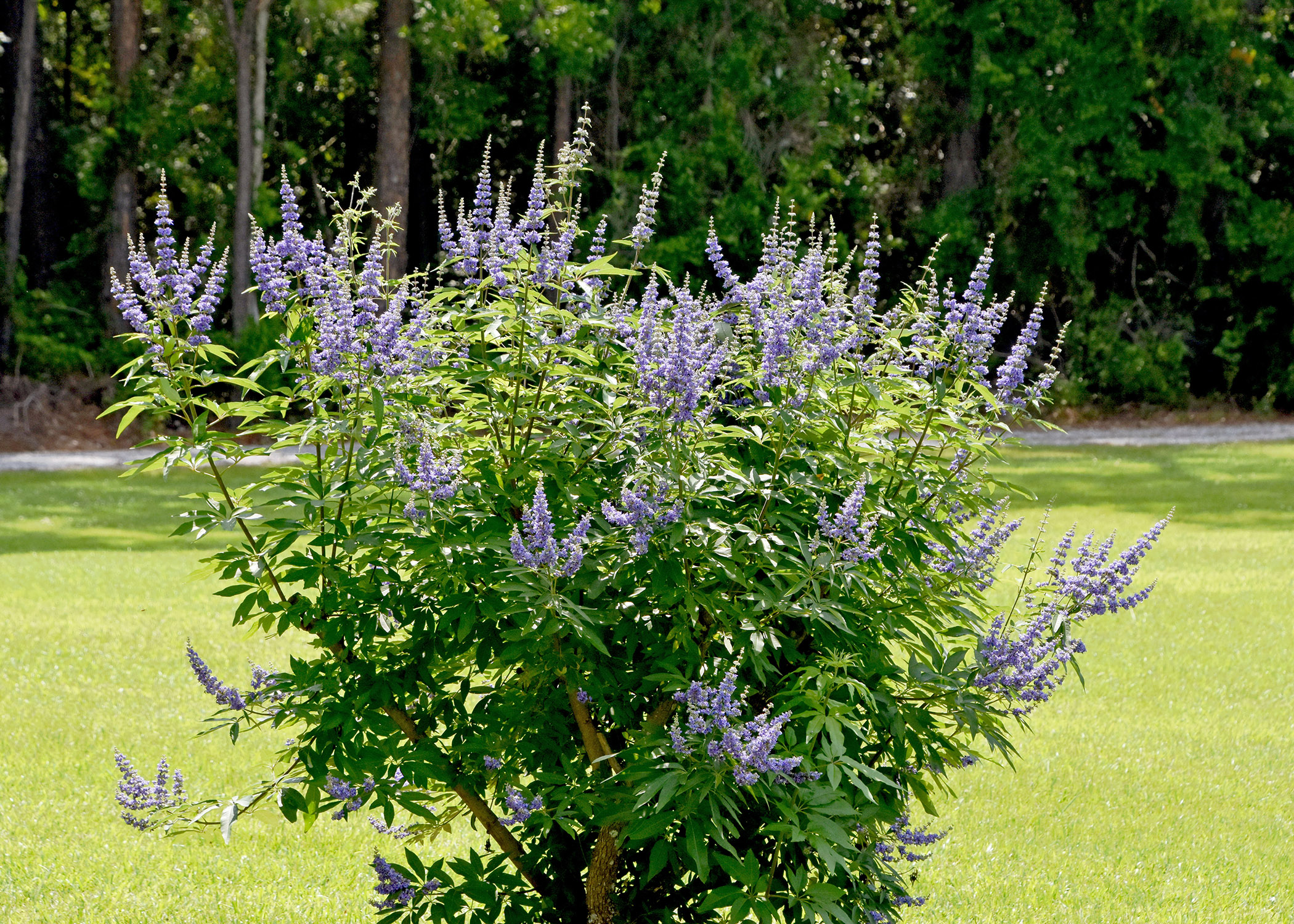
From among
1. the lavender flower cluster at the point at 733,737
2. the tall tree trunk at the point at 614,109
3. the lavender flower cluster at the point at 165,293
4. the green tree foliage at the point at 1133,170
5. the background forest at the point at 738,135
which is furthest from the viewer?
the tall tree trunk at the point at 614,109

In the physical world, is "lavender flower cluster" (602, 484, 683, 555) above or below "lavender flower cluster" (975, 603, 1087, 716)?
above

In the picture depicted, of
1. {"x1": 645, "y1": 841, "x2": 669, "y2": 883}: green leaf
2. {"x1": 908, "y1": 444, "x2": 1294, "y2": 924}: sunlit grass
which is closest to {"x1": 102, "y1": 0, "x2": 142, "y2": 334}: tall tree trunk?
{"x1": 908, "y1": 444, "x2": 1294, "y2": 924}: sunlit grass

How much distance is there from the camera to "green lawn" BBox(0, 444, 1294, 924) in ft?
16.1

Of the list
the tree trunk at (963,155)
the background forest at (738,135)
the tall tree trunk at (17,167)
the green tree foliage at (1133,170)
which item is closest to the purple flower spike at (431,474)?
the background forest at (738,135)

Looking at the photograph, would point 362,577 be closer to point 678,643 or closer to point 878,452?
point 678,643

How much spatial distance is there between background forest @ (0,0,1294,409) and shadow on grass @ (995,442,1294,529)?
4.41 metres

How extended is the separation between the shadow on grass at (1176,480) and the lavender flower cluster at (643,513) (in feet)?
33.4

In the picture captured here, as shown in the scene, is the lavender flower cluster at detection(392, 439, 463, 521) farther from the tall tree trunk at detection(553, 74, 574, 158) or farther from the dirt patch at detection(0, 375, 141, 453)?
the tall tree trunk at detection(553, 74, 574, 158)

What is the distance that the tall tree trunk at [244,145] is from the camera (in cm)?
2144

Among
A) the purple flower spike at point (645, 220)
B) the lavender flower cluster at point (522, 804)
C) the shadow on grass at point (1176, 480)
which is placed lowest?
the shadow on grass at point (1176, 480)

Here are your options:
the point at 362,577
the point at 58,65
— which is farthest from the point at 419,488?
the point at 58,65

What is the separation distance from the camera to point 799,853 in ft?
10.3

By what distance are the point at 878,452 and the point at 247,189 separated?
1991 cm

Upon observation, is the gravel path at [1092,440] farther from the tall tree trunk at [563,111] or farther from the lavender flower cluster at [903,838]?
the lavender flower cluster at [903,838]
